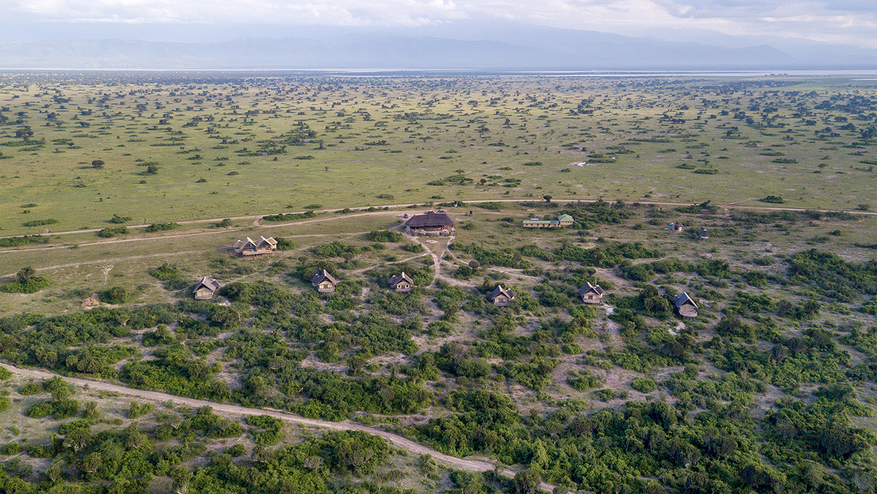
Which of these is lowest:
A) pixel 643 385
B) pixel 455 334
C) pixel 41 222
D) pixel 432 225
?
pixel 643 385

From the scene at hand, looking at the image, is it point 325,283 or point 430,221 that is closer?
point 325,283

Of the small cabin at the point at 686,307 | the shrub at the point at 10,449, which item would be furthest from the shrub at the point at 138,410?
the small cabin at the point at 686,307

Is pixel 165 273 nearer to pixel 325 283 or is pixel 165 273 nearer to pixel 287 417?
pixel 325 283

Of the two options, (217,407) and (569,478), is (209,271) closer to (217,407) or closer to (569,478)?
(217,407)

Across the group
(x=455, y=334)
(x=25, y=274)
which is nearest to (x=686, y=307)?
(x=455, y=334)

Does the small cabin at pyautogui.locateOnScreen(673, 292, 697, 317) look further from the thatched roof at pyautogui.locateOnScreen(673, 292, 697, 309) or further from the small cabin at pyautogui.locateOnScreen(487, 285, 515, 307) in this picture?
the small cabin at pyautogui.locateOnScreen(487, 285, 515, 307)

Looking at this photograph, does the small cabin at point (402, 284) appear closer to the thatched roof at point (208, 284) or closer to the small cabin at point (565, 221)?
the thatched roof at point (208, 284)
